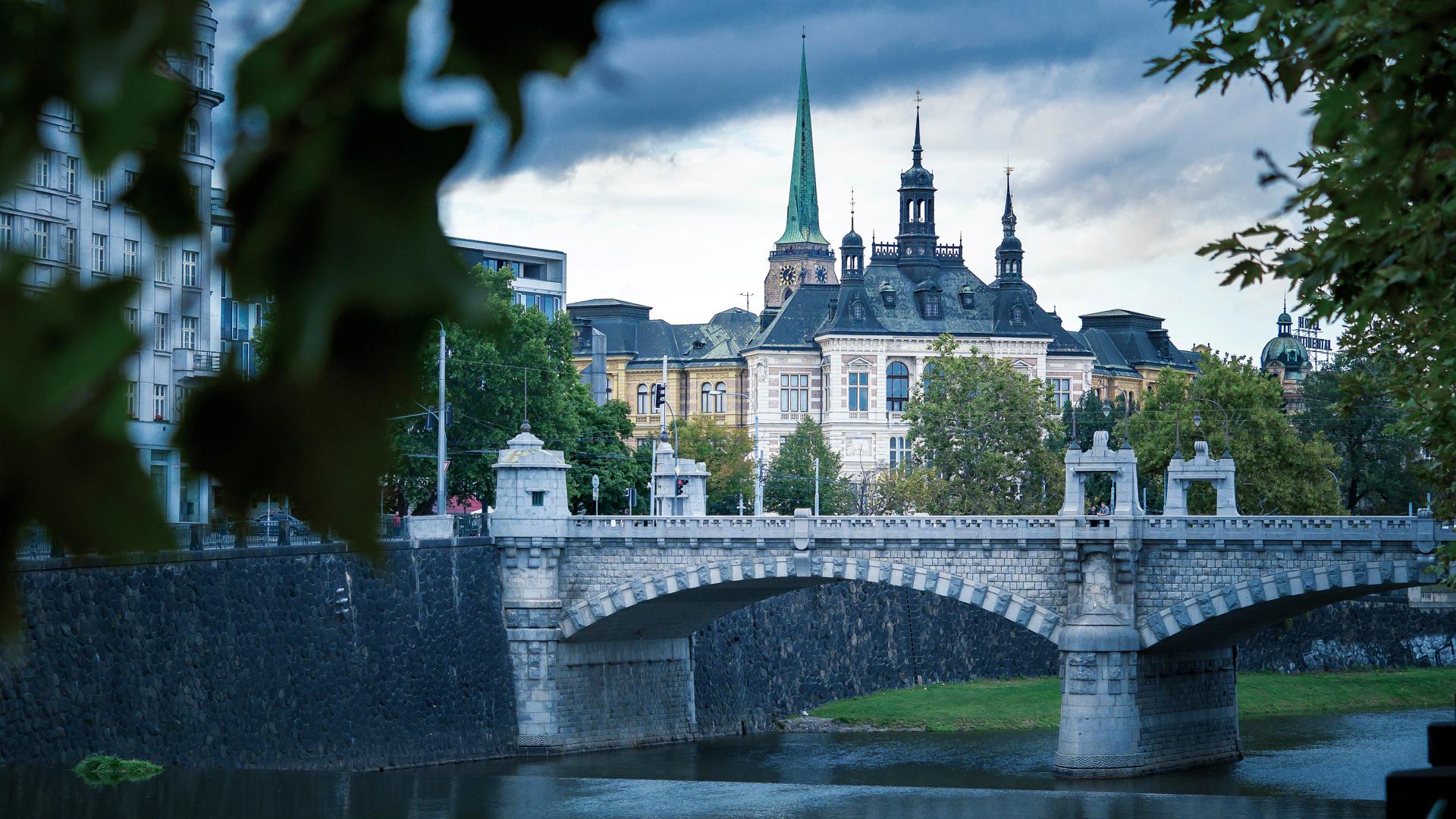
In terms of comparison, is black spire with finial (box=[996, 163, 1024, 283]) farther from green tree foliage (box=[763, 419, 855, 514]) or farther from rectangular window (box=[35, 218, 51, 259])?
rectangular window (box=[35, 218, 51, 259])

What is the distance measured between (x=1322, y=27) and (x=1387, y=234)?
4.42 metres

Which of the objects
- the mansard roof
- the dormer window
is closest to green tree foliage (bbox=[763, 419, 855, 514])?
the dormer window

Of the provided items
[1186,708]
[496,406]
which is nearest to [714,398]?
[496,406]

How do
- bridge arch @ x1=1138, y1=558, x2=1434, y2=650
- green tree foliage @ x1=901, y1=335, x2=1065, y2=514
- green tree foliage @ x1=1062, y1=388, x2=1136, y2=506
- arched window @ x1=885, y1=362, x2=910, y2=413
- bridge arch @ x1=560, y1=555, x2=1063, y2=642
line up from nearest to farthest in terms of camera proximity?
1. bridge arch @ x1=1138, y1=558, x2=1434, y2=650
2. bridge arch @ x1=560, y1=555, x2=1063, y2=642
3. green tree foliage @ x1=901, y1=335, x2=1065, y2=514
4. green tree foliage @ x1=1062, y1=388, x2=1136, y2=506
5. arched window @ x1=885, y1=362, x2=910, y2=413

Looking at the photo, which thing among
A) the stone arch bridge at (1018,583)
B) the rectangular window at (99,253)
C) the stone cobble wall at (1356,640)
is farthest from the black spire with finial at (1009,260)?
the rectangular window at (99,253)

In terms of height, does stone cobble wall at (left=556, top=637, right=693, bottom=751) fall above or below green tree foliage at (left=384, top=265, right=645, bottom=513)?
below

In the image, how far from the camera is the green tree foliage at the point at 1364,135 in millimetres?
5859

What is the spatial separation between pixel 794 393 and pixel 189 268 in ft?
355

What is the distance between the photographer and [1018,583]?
4562cm

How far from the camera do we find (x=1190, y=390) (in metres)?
75.7

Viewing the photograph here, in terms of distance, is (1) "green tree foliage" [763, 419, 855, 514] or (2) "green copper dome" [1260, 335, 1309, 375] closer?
(1) "green tree foliage" [763, 419, 855, 514]

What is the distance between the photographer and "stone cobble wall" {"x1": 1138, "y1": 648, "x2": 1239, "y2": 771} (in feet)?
147

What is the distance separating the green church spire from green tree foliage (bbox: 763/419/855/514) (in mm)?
57231

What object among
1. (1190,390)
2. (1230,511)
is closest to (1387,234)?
(1230,511)
